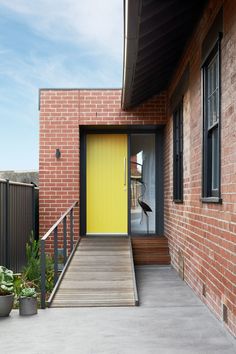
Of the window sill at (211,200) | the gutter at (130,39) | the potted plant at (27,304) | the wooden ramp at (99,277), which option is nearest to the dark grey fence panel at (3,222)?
the wooden ramp at (99,277)

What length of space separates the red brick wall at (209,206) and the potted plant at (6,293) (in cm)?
204

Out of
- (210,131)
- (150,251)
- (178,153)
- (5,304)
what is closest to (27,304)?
(5,304)

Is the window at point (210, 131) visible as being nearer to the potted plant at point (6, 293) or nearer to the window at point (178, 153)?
the window at point (178, 153)

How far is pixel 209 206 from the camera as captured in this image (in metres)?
4.88

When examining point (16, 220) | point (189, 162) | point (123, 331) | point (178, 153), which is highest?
point (178, 153)

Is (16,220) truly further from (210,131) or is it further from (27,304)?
(210,131)

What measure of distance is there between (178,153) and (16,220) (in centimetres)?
283

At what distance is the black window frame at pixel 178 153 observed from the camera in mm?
7124

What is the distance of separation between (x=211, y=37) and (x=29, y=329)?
3299mm

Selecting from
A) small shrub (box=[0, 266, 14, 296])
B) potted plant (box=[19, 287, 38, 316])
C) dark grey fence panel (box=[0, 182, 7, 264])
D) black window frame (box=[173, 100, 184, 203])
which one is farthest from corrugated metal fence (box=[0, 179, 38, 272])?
black window frame (box=[173, 100, 184, 203])

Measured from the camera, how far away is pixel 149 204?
9500 millimetres

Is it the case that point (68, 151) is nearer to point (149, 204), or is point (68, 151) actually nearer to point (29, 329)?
point (149, 204)

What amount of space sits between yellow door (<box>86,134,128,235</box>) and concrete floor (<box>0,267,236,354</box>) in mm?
3682

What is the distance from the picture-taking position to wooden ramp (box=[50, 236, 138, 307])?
5.32 m
